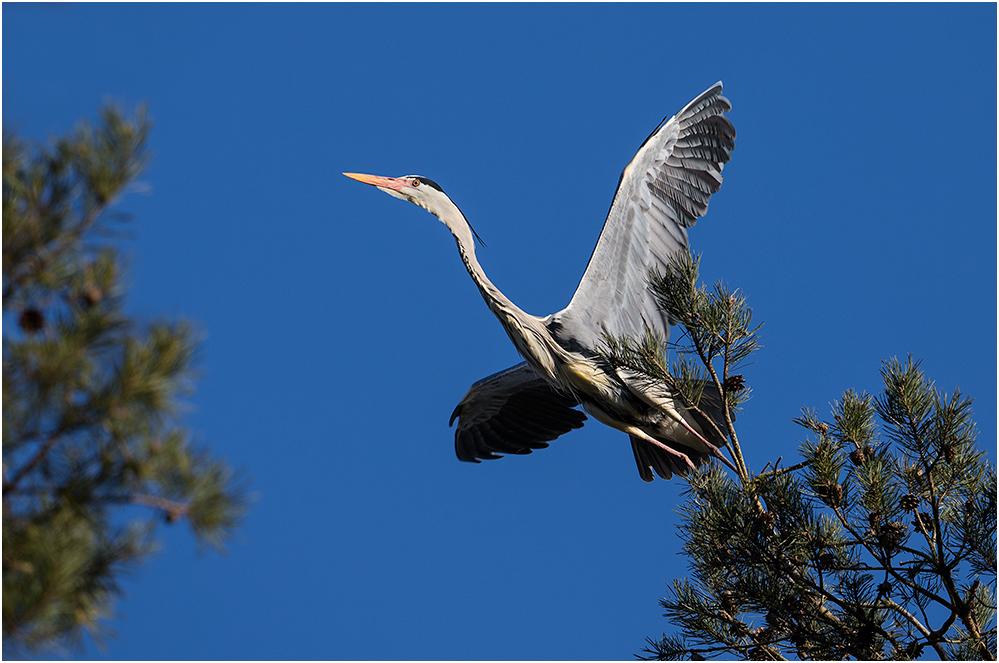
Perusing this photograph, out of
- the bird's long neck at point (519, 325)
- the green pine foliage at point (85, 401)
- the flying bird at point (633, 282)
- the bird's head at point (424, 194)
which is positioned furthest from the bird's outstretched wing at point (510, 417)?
the green pine foliage at point (85, 401)

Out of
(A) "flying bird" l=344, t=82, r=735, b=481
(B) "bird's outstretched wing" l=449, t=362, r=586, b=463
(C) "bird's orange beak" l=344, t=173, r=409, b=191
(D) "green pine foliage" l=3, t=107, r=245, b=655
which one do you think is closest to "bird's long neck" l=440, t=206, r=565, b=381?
(A) "flying bird" l=344, t=82, r=735, b=481

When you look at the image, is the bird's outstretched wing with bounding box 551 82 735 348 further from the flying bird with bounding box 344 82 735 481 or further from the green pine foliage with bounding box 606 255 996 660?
the green pine foliage with bounding box 606 255 996 660

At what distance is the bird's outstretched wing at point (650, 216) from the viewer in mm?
3754

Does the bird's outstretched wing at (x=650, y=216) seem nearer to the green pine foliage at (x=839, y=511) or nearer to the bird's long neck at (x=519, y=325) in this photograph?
Result: the bird's long neck at (x=519, y=325)

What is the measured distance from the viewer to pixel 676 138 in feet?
12.8

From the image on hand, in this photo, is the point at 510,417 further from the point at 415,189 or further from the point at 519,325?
the point at 415,189

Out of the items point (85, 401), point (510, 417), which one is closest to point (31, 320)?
point (85, 401)

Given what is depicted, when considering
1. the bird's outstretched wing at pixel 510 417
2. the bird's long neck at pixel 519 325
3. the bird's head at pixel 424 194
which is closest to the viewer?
the bird's long neck at pixel 519 325

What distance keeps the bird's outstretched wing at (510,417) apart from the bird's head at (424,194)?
858 mm

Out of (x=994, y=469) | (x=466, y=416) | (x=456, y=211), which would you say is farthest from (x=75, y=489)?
(x=466, y=416)

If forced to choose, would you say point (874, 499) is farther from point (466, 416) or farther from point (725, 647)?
point (466, 416)

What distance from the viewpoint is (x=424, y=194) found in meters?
4.05

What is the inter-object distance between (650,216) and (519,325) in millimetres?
726

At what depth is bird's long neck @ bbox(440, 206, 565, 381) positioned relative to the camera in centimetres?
372
